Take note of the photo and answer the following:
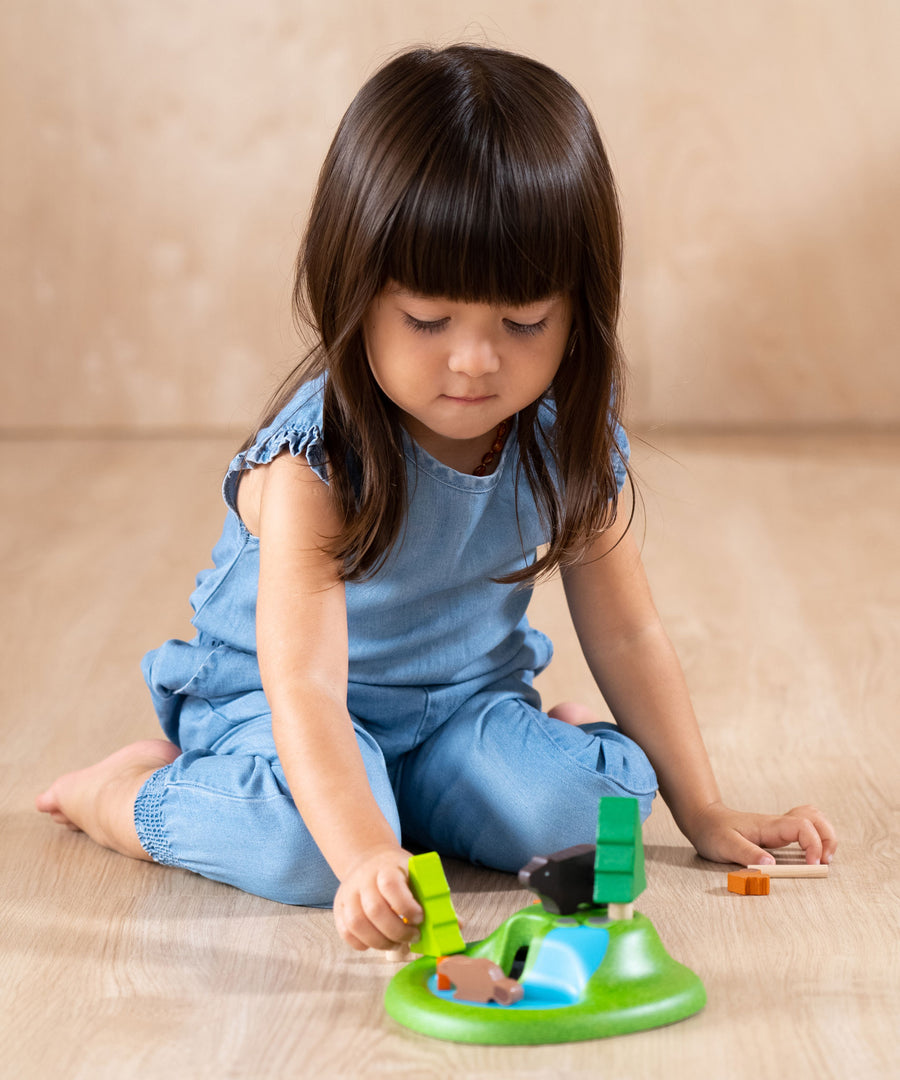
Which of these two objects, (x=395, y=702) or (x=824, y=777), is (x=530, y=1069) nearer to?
(x=395, y=702)

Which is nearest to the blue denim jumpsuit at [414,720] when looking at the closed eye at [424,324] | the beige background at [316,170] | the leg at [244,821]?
the leg at [244,821]

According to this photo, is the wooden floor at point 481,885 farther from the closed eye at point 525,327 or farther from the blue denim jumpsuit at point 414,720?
the closed eye at point 525,327

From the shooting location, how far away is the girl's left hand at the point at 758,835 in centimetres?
84

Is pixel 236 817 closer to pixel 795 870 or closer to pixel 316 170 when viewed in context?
pixel 795 870

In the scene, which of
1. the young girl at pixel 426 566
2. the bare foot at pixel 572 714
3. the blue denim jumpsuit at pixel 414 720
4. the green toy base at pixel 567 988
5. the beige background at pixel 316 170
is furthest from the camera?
the beige background at pixel 316 170

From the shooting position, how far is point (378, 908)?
0.65 metres

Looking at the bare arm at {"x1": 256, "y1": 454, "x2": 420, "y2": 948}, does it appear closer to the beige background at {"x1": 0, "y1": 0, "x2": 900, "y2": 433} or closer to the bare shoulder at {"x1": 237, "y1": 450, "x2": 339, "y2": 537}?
the bare shoulder at {"x1": 237, "y1": 450, "x2": 339, "y2": 537}

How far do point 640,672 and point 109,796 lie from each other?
339mm

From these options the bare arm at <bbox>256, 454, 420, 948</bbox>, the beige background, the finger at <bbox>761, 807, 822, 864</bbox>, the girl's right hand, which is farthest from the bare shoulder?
the beige background

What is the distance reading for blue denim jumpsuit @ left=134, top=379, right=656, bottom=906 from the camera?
0.82m

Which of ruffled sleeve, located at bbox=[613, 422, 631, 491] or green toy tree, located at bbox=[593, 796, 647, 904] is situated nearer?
green toy tree, located at bbox=[593, 796, 647, 904]

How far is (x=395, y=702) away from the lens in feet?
2.94

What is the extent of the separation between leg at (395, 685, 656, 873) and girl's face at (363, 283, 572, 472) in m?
0.21

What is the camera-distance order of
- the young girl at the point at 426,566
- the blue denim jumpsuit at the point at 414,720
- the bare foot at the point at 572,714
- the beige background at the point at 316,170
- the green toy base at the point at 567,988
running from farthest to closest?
the beige background at the point at 316,170 → the bare foot at the point at 572,714 → the blue denim jumpsuit at the point at 414,720 → the young girl at the point at 426,566 → the green toy base at the point at 567,988
